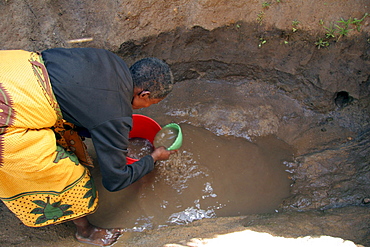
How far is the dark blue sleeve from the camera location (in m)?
1.46

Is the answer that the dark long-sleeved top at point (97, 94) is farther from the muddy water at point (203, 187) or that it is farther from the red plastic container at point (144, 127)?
the red plastic container at point (144, 127)

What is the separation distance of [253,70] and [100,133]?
2068 millimetres

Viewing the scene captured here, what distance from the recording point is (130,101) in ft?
5.18

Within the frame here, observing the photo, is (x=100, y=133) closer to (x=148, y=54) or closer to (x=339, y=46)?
(x=148, y=54)

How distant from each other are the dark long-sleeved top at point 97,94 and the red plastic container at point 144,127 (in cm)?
92

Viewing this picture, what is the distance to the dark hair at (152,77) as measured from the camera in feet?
5.11

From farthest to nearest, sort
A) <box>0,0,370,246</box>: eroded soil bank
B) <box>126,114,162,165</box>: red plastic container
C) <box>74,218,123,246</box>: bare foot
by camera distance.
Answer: <box>0,0,370,246</box>: eroded soil bank → <box>126,114,162,165</box>: red plastic container → <box>74,218,123,246</box>: bare foot

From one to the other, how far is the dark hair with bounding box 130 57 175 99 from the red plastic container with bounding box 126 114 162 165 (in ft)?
2.86

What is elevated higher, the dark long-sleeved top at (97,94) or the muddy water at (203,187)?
the dark long-sleeved top at (97,94)

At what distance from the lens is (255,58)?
2967 mm

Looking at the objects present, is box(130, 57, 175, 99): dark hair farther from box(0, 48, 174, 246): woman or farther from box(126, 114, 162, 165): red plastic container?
box(126, 114, 162, 165): red plastic container

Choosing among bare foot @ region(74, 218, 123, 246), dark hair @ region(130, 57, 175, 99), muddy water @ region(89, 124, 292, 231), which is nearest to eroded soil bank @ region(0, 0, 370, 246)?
muddy water @ region(89, 124, 292, 231)

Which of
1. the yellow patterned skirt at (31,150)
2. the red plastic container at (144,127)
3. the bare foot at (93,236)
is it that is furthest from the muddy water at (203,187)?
the yellow patterned skirt at (31,150)

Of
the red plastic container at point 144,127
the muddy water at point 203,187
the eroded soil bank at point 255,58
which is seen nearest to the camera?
the muddy water at point 203,187
